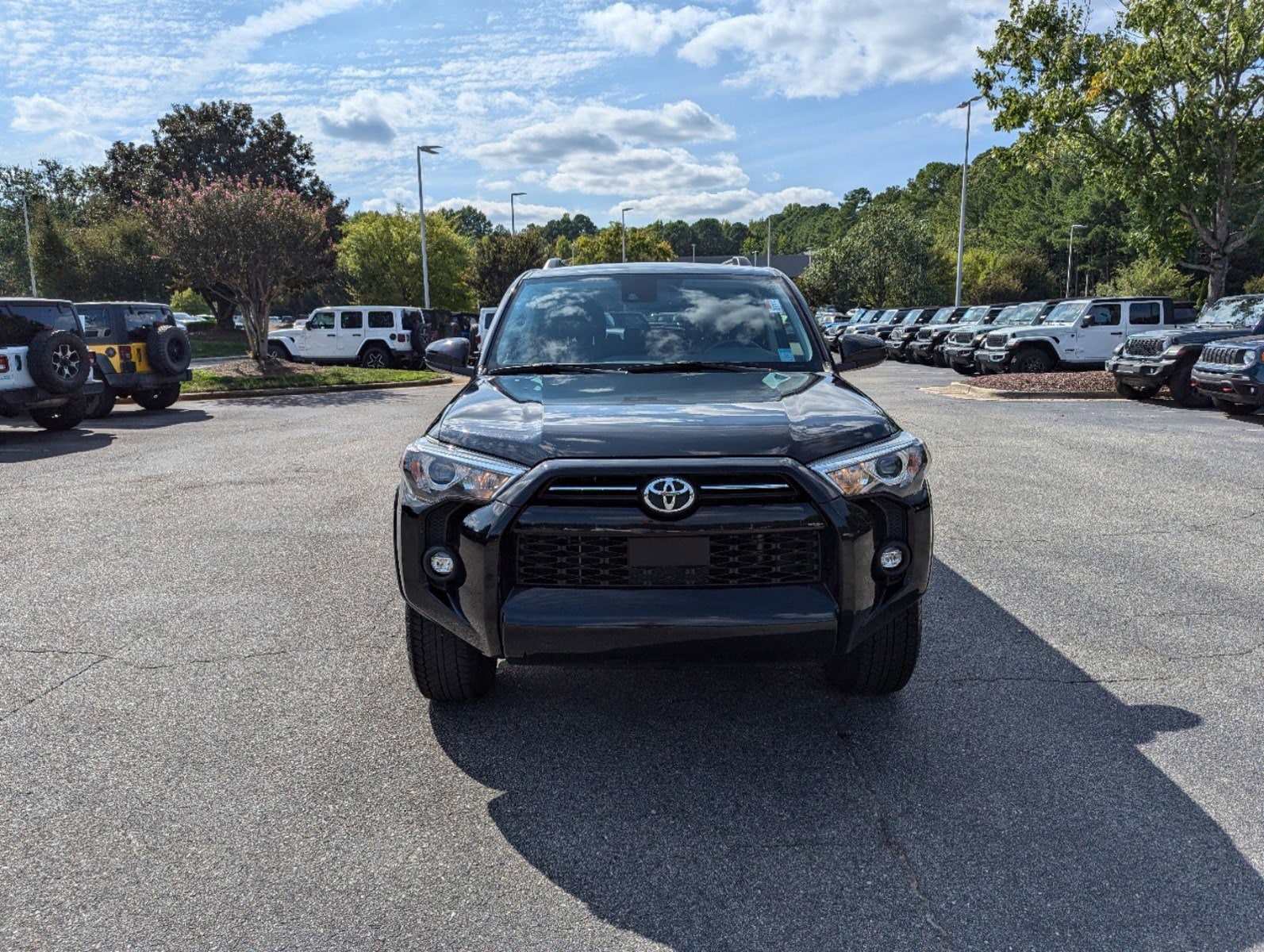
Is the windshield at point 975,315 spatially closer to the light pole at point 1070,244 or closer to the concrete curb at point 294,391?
the concrete curb at point 294,391

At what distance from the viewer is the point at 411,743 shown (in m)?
3.42

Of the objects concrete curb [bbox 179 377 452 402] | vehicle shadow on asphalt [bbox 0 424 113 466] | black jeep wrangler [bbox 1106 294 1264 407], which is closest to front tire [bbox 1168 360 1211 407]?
black jeep wrangler [bbox 1106 294 1264 407]

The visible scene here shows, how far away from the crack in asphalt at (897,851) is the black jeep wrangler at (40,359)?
11.6 meters

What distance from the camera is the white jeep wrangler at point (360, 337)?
998 inches

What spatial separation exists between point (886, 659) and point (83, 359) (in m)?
12.0

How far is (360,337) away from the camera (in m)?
25.4

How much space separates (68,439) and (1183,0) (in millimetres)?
20455

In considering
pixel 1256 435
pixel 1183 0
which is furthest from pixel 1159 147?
pixel 1256 435

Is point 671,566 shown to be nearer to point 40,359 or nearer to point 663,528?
point 663,528

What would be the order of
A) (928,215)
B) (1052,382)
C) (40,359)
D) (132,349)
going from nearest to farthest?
1. (40,359)
2. (132,349)
3. (1052,382)
4. (928,215)

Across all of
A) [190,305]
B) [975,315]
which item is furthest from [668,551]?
[190,305]

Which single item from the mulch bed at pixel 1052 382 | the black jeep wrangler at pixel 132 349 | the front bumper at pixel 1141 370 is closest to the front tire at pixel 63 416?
the black jeep wrangler at pixel 132 349

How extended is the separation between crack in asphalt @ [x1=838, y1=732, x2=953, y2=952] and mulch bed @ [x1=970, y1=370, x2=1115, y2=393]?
50.1 feet

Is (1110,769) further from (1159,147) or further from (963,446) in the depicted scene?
(1159,147)
